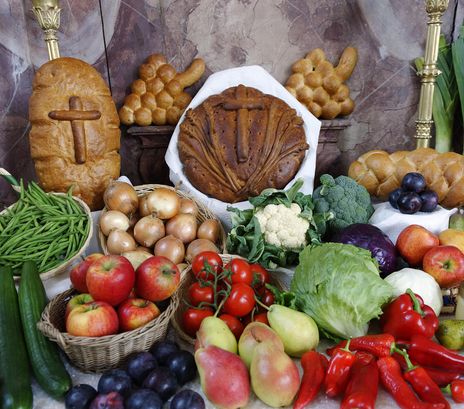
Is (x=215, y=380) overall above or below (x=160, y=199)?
below

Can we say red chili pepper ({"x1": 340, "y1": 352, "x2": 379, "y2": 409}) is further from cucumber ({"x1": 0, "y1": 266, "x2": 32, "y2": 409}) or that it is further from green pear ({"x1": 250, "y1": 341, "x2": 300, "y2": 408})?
cucumber ({"x1": 0, "y1": 266, "x2": 32, "y2": 409})

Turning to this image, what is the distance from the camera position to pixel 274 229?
6.00 ft

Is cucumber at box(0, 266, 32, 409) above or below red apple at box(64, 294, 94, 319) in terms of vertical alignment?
below

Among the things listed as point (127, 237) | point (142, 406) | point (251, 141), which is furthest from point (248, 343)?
point (251, 141)

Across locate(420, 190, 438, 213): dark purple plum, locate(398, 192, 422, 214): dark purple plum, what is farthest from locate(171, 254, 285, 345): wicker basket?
locate(420, 190, 438, 213): dark purple plum

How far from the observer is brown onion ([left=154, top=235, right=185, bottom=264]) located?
181cm

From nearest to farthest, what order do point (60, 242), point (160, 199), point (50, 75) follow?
1. point (60, 242)
2. point (160, 199)
3. point (50, 75)

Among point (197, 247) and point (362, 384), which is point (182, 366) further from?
point (197, 247)

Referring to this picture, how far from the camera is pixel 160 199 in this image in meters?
1.94

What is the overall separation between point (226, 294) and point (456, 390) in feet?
2.38

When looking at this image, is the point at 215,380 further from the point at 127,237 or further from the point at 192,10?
the point at 192,10

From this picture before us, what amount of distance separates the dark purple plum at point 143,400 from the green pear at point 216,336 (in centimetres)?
19

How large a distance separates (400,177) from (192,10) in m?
1.73

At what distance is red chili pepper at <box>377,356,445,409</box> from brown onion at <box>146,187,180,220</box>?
3.87 feet
